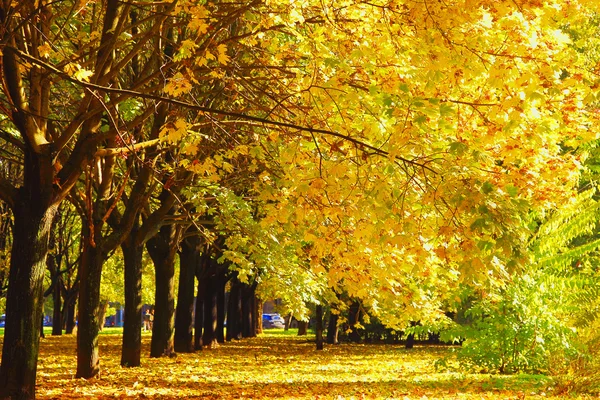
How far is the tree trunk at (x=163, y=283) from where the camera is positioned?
64.6 ft

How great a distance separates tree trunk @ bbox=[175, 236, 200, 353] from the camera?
22.3m

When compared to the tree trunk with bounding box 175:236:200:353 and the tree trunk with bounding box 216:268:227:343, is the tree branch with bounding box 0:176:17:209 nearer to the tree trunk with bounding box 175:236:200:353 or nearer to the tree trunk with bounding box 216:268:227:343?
the tree trunk with bounding box 175:236:200:353

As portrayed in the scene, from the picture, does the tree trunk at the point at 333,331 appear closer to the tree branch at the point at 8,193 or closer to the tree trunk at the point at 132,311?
the tree trunk at the point at 132,311

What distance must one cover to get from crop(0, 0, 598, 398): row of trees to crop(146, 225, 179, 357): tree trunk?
564 cm

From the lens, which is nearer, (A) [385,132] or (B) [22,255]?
(A) [385,132]

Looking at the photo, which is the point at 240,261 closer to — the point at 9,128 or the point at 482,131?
the point at 9,128

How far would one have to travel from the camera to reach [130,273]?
16812 mm

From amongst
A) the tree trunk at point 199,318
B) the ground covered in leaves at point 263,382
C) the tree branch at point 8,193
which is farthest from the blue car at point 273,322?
the tree branch at point 8,193

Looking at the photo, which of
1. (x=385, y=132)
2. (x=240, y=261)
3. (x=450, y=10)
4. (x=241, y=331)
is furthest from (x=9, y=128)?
(x=241, y=331)

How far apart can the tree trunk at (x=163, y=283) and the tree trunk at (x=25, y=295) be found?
9735mm

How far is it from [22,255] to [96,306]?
4.35 m

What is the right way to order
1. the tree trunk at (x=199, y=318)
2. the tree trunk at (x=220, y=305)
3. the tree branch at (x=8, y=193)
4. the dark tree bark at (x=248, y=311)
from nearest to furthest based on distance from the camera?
the tree branch at (x=8, y=193), the tree trunk at (x=199, y=318), the tree trunk at (x=220, y=305), the dark tree bark at (x=248, y=311)

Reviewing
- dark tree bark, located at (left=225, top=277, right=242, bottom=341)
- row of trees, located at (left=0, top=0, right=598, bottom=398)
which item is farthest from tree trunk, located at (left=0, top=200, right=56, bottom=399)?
dark tree bark, located at (left=225, top=277, right=242, bottom=341)

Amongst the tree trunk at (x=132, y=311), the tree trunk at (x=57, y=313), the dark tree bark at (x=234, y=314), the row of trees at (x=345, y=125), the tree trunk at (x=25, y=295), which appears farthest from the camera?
the dark tree bark at (x=234, y=314)
